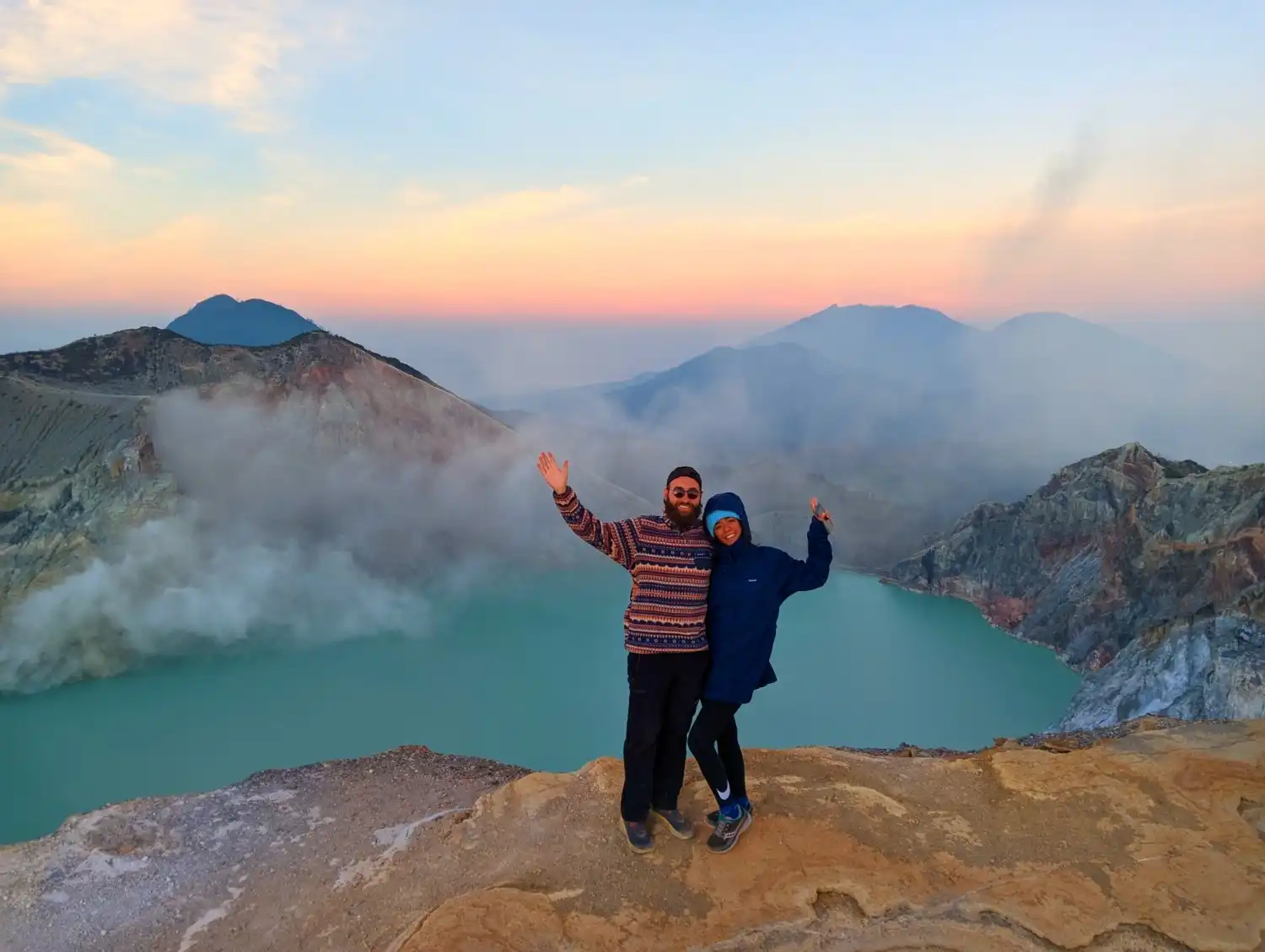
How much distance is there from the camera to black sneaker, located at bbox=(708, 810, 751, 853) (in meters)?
4.67

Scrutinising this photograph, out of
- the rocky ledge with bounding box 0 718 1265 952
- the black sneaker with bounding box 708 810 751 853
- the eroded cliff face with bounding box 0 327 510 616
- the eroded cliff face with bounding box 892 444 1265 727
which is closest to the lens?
the rocky ledge with bounding box 0 718 1265 952

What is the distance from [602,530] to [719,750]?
147cm

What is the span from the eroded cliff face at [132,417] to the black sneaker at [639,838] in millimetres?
22611

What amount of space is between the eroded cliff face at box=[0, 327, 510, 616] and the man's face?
912 inches

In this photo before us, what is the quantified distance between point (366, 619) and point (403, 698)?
635cm

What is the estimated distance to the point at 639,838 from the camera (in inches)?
184

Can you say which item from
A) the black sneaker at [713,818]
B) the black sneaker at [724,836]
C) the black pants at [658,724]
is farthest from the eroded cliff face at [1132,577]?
the black pants at [658,724]

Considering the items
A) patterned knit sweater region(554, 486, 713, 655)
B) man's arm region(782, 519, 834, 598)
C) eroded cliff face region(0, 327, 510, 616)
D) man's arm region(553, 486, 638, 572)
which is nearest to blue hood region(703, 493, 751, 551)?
patterned knit sweater region(554, 486, 713, 655)

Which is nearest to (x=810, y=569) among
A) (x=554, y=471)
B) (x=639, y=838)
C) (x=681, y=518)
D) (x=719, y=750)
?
(x=681, y=518)

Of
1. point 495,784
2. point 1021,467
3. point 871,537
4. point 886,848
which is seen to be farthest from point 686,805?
point 1021,467

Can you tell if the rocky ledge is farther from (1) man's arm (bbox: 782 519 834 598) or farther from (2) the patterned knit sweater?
(1) man's arm (bbox: 782 519 834 598)

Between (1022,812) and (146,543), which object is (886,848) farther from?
(146,543)

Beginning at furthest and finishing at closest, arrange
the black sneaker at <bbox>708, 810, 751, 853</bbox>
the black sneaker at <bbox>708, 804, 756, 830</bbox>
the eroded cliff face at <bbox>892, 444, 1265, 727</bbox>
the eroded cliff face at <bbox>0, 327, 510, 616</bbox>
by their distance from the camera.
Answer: the eroded cliff face at <bbox>0, 327, 510, 616</bbox> → the eroded cliff face at <bbox>892, 444, 1265, 727</bbox> → the black sneaker at <bbox>708, 804, 756, 830</bbox> → the black sneaker at <bbox>708, 810, 751, 853</bbox>

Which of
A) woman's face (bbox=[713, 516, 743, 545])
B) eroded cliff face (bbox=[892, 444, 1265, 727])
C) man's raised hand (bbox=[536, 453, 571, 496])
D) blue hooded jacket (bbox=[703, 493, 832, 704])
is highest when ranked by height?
man's raised hand (bbox=[536, 453, 571, 496])
